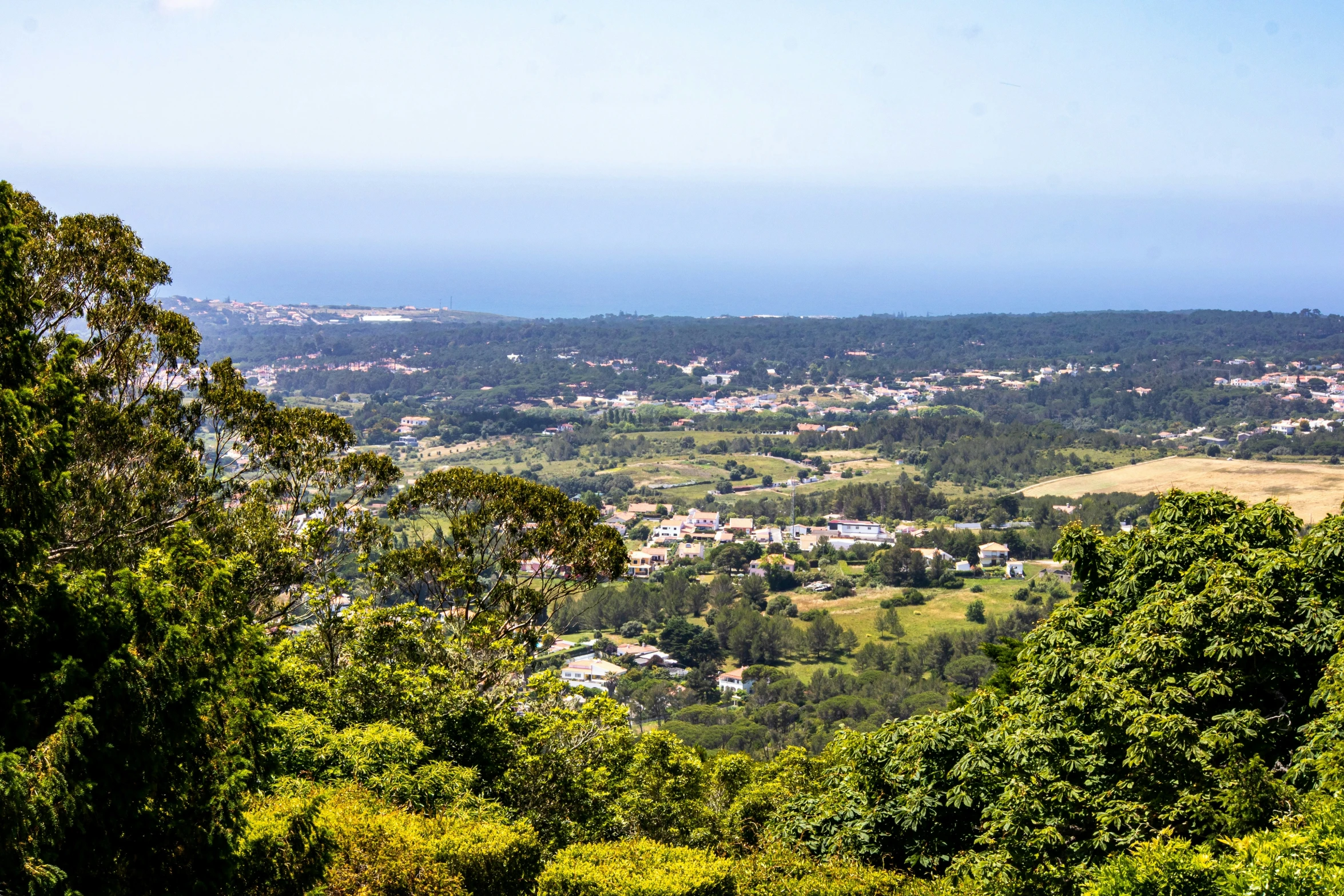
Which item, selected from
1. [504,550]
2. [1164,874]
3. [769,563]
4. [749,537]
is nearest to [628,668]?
[769,563]

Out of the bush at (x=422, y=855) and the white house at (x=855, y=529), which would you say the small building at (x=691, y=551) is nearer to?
the white house at (x=855, y=529)

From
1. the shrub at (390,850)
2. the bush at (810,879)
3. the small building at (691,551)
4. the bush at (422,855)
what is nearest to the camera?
the shrub at (390,850)

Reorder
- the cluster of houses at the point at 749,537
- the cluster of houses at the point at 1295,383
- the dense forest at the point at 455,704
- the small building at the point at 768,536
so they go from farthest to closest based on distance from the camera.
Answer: the cluster of houses at the point at 1295,383
the small building at the point at 768,536
the cluster of houses at the point at 749,537
the dense forest at the point at 455,704

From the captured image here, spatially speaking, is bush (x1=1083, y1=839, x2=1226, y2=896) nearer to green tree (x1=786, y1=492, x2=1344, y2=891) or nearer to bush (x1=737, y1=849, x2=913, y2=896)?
green tree (x1=786, y1=492, x2=1344, y2=891)

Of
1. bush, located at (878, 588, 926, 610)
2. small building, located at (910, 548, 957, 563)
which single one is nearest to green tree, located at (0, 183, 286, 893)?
bush, located at (878, 588, 926, 610)

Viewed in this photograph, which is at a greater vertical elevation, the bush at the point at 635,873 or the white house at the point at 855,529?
the bush at the point at 635,873

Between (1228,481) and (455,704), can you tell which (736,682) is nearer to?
(455,704)

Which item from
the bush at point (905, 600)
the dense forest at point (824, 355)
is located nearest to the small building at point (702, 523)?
the bush at point (905, 600)
